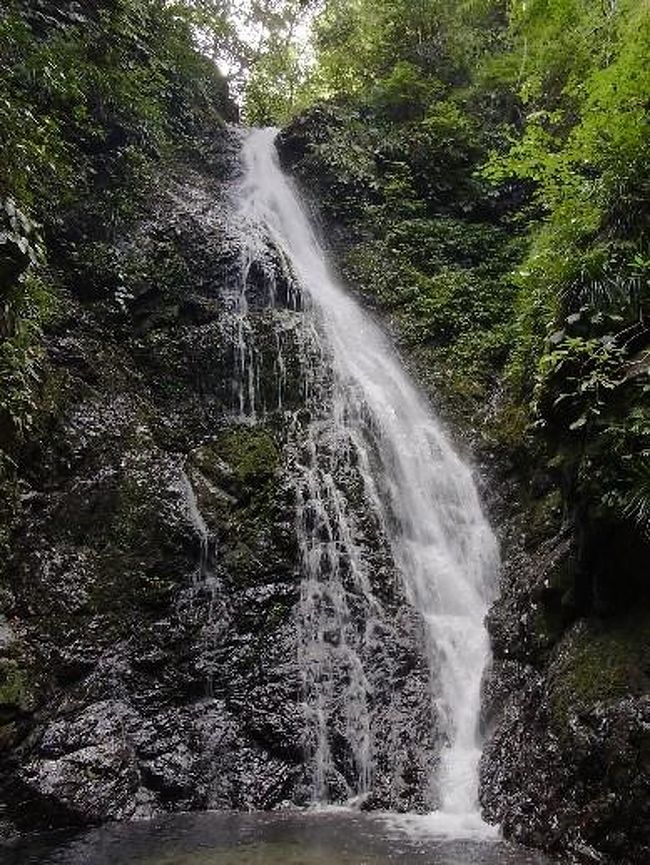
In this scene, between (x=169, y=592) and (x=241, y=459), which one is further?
(x=241, y=459)

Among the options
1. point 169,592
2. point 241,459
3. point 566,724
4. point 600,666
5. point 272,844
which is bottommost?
point 272,844

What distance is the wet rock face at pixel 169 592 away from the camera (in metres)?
6.97

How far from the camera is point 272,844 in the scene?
5543 mm

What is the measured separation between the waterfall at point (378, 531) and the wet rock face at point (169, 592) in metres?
0.11

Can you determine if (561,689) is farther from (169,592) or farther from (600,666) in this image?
(169,592)

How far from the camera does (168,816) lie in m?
6.65

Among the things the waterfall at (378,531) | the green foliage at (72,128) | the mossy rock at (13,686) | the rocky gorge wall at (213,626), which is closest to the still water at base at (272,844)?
the rocky gorge wall at (213,626)

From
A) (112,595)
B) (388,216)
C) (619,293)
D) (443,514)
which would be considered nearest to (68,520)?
(112,595)

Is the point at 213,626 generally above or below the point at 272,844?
above

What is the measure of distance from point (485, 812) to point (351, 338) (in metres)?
8.46

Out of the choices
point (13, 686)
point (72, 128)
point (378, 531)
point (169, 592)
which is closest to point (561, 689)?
point (378, 531)

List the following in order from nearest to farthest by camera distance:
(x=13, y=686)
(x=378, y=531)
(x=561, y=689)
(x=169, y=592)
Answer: (x=561, y=689) < (x=13, y=686) < (x=169, y=592) < (x=378, y=531)

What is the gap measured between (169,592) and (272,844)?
11.6 ft

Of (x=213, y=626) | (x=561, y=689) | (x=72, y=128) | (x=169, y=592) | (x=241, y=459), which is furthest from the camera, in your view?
(x=72, y=128)
